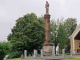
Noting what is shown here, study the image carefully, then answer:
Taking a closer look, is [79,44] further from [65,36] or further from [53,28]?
[53,28]

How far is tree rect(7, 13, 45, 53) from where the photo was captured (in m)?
32.1

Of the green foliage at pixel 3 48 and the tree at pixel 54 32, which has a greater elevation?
the tree at pixel 54 32

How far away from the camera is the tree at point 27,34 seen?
32.1 meters

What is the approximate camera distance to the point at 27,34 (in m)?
33.6

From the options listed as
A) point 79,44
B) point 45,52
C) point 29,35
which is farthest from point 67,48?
point 45,52

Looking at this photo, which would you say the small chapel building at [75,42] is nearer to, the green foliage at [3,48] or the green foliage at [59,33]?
the green foliage at [59,33]

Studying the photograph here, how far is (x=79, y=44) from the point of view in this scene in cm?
3111

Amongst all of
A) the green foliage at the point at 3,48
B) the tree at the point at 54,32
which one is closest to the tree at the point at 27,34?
the tree at the point at 54,32

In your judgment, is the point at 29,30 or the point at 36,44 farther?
the point at 36,44

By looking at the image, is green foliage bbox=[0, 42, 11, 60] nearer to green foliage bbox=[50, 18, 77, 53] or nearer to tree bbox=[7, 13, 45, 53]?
tree bbox=[7, 13, 45, 53]

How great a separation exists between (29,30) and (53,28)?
1028 cm

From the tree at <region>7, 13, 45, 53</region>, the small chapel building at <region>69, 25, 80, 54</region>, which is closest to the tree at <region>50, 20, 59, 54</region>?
the tree at <region>7, 13, 45, 53</region>

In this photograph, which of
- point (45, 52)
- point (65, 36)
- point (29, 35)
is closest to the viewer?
point (45, 52)

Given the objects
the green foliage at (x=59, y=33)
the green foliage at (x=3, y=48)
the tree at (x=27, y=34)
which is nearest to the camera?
the green foliage at (x=3, y=48)
